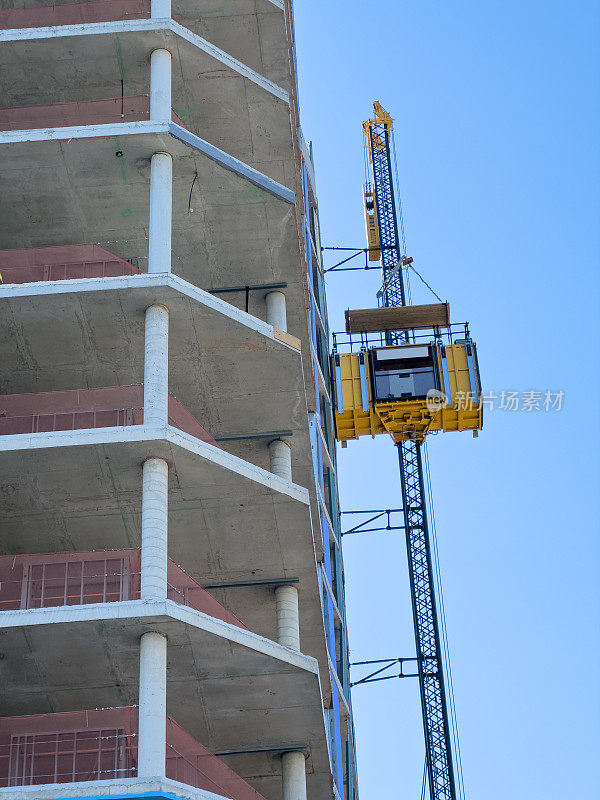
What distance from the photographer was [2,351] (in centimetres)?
2994

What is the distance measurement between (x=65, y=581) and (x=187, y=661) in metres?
2.74

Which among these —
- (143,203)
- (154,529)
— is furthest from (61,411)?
(143,203)

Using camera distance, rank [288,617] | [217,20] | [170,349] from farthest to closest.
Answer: [217,20], [170,349], [288,617]

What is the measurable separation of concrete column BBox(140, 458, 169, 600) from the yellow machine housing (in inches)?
996

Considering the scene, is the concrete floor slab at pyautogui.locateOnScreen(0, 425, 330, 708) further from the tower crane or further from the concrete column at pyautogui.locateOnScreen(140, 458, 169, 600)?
the tower crane

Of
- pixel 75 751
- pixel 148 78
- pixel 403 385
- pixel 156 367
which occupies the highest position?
pixel 403 385

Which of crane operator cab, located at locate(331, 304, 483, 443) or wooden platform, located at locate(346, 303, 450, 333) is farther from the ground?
wooden platform, located at locate(346, 303, 450, 333)

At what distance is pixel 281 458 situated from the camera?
108 ft

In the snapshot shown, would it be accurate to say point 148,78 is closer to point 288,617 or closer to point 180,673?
point 288,617

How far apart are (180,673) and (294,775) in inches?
151

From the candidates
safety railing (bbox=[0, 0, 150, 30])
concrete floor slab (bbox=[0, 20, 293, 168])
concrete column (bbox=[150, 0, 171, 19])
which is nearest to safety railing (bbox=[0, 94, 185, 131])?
concrete floor slab (bbox=[0, 20, 293, 168])

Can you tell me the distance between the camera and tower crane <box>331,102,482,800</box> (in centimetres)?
5234

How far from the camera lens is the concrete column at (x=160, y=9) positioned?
110 feet

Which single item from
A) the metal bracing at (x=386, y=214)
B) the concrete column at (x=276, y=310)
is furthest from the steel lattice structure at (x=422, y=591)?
the concrete column at (x=276, y=310)
